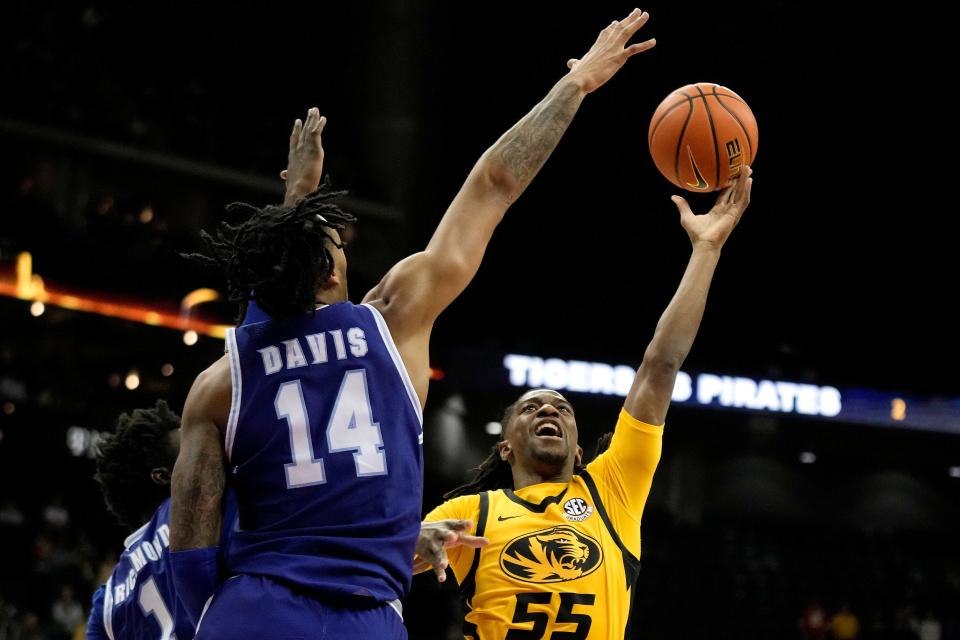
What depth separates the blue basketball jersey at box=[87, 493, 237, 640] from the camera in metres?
3.54

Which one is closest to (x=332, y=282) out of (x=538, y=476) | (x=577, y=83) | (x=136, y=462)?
(x=577, y=83)

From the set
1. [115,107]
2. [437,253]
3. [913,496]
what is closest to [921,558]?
[913,496]

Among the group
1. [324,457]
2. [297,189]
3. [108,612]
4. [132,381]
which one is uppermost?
[132,381]

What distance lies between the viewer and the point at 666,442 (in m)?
22.4

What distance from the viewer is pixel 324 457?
106 inches

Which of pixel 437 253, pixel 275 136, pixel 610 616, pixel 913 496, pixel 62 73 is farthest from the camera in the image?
pixel 913 496

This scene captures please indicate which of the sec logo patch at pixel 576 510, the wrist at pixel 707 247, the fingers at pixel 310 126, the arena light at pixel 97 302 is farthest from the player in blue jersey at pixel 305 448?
the arena light at pixel 97 302

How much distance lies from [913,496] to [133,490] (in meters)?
22.8

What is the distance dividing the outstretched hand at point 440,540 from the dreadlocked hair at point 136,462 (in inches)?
55.5

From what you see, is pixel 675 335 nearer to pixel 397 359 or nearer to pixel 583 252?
pixel 397 359

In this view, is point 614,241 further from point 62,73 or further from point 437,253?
point 437,253

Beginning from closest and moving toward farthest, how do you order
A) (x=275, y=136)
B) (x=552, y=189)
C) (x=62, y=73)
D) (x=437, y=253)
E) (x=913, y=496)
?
(x=437, y=253) → (x=62, y=73) → (x=275, y=136) → (x=552, y=189) → (x=913, y=496)

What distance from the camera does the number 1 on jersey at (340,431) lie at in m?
2.69

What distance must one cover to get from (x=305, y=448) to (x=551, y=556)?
1648mm
